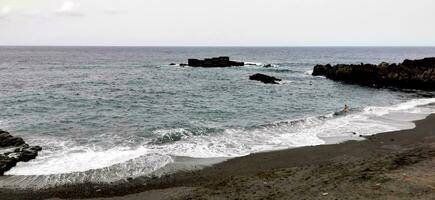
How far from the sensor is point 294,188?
14508 millimetres

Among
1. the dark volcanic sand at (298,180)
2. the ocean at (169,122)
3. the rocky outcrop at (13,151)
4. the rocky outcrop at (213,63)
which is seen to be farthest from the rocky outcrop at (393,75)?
the rocky outcrop at (13,151)

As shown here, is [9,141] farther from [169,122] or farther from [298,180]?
[298,180]

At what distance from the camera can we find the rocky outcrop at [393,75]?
49.6m

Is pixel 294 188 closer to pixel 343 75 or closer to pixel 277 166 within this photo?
pixel 277 166

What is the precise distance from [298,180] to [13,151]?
13880 mm

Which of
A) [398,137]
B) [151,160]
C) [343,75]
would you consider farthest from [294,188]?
[343,75]

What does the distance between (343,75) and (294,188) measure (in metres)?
48.7

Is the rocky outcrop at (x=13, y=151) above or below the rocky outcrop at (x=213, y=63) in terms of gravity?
below

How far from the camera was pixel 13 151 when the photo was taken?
19.8 meters

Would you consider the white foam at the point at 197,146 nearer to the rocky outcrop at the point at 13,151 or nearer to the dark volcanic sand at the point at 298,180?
the rocky outcrop at the point at 13,151

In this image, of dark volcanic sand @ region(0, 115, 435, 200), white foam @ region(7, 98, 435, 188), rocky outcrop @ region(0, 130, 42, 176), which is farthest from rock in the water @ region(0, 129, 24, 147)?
dark volcanic sand @ region(0, 115, 435, 200)

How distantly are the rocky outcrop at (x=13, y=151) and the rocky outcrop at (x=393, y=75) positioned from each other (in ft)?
147

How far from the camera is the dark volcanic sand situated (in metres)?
13.9

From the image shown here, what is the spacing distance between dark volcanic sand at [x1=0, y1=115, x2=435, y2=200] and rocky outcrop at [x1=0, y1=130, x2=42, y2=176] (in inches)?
124
